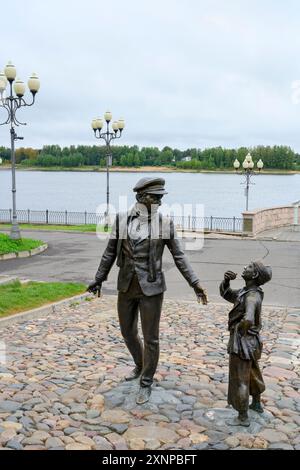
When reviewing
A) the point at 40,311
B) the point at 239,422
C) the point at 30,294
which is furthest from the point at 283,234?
the point at 239,422

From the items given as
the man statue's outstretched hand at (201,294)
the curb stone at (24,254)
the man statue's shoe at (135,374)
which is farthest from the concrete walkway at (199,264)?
the man statue's outstretched hand at (201,294)

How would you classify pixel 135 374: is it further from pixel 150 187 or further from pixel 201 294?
pixel 150 187

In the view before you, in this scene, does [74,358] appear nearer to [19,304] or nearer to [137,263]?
[137,263]

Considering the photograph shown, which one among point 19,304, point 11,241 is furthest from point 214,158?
point 19,304

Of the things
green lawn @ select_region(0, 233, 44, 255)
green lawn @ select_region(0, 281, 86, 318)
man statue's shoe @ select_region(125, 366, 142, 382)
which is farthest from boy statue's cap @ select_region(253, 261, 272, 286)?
green lawn @ select_region(0, 233, 44, 255)

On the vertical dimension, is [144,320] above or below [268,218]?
above

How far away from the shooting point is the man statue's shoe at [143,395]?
211 inches

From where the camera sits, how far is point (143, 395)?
540cm

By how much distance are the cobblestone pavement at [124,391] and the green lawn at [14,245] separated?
8954 millimetres

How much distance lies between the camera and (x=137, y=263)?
5.26 m

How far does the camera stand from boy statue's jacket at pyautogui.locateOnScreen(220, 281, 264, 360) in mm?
4797

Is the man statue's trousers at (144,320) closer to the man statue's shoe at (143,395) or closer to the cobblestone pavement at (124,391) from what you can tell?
the man statue's shoe at (143,395)

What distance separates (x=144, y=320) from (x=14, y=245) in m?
13.3
